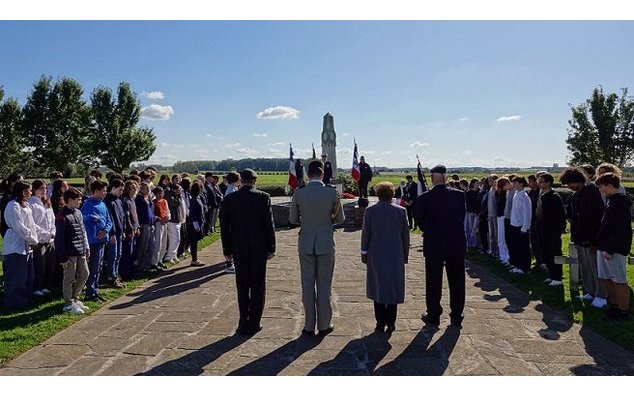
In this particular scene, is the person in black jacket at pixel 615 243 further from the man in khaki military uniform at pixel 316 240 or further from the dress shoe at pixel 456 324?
the man in khaki military uniform at pixel 316 240

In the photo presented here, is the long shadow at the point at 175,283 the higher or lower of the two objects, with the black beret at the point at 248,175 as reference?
lower

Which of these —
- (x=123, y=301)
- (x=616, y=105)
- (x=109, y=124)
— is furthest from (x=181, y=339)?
(x=109, y=124)

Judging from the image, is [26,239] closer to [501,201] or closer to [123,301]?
[123,301]

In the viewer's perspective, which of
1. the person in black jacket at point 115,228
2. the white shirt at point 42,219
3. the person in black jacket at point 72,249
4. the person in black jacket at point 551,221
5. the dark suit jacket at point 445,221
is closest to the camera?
the dark suit jacket at point 445,221

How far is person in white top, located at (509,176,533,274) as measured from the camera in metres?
8.46

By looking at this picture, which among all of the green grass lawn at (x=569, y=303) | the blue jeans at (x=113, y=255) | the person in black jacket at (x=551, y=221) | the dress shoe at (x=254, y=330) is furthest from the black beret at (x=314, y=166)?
the person in black jacket at (x=551, y=221)

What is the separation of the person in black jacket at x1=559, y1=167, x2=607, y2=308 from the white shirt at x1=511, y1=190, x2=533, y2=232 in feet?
4.81

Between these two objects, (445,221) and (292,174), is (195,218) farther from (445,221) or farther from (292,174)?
(292,174)

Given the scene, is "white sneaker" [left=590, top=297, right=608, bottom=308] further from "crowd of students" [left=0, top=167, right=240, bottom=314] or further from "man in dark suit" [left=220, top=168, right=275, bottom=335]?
"crowd of students" [left=0, top=167, right=240, bottom=314]

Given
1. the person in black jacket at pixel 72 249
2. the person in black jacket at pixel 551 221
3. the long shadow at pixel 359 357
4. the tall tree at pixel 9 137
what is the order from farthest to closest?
1. the tall tree at pixel 9 137
2. the person in black jacket at pixel 551 221
3. the person in black jacket at pixel 72 249
4. the long shadow at pixel 359 357

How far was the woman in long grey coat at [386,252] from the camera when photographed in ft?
17.0

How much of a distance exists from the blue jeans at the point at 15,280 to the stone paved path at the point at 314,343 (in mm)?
1238

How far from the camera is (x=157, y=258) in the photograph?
9.23m

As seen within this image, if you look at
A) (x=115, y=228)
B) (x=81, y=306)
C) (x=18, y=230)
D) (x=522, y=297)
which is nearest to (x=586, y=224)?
(x=522, y=297)
